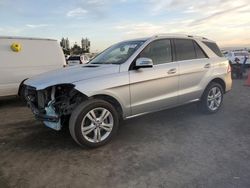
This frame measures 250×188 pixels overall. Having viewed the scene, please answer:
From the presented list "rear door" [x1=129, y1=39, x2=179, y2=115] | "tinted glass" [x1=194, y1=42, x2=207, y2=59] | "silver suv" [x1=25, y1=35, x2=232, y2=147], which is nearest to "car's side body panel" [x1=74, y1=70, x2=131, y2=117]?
"silver suv" [x1=25, y1=35, x2=232, y2=147]

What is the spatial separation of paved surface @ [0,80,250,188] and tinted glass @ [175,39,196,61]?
4.52 ft

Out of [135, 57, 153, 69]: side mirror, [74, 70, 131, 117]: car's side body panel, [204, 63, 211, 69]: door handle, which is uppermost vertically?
[135, 57, 153, 69]: side mirror

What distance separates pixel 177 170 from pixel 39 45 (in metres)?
6.43

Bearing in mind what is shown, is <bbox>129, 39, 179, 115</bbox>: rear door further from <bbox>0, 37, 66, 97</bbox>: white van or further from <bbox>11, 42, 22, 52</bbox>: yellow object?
<bbox>11, 42, 22, 52</bbox>: yellow object

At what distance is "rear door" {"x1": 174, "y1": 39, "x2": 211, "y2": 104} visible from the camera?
19.6ft

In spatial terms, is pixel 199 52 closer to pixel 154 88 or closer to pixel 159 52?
pixel 159 52

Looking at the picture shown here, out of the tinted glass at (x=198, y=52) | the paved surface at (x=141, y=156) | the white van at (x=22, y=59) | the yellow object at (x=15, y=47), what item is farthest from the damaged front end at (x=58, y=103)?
the yellow object at (x=15, y=47)

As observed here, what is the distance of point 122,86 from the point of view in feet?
16.3

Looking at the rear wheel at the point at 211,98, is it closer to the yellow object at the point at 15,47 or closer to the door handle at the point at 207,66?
the door handle at the point at 207,66

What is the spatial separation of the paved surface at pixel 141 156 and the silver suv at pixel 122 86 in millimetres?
426

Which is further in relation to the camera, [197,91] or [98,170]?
[197,91]

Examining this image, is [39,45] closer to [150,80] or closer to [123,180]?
[150,80]

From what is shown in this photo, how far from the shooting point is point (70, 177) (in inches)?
148

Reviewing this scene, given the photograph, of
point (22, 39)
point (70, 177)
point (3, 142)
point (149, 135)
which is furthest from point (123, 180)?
point (22, 39)
